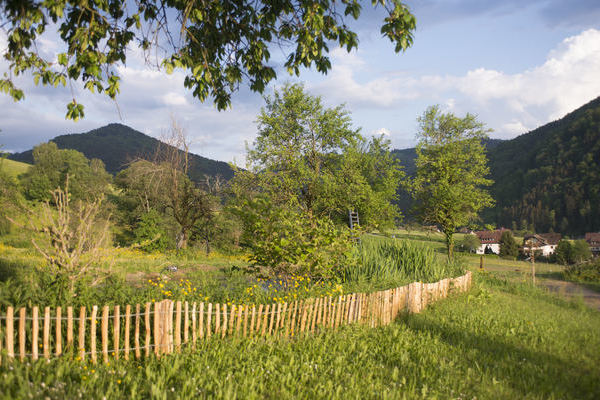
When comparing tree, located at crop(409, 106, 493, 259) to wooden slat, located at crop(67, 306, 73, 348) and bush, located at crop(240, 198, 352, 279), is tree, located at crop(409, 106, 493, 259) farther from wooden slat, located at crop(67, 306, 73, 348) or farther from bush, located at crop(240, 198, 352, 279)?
wooden slat, located at crop(67, 306, 73, 348)

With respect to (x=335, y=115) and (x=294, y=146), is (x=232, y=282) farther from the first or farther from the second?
(x=335, y=115)

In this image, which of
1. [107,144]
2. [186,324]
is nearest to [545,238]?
[186,324]

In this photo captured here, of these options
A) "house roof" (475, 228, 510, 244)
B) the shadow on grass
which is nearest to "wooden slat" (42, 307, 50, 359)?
the shadow on grass

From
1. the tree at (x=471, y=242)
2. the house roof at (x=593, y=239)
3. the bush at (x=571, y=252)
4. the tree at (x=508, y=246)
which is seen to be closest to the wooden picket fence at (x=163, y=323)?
the bush at (x=571, y=252)

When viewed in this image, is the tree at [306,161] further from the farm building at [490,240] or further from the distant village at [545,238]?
the farm building at [490,240]

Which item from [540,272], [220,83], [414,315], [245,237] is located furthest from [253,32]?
[540,272]

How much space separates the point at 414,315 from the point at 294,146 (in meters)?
14.9

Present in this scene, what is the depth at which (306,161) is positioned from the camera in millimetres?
22281

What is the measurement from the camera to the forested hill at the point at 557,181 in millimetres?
93938

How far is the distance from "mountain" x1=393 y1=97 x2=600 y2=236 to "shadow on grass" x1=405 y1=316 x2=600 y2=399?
93.3 m

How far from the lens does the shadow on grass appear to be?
4699 mm

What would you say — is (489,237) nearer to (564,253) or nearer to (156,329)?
(564,253)

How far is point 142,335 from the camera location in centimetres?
474

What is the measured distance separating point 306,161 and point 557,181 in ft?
357
